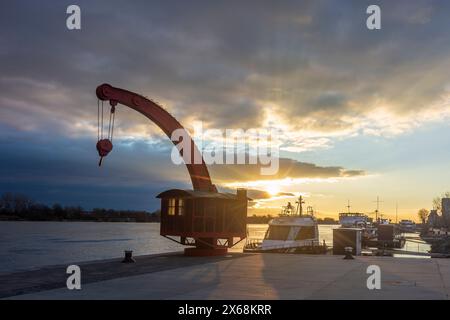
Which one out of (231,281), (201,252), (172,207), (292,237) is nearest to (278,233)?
(292,237)

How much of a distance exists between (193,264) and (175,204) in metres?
5.88

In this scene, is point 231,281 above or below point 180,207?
below

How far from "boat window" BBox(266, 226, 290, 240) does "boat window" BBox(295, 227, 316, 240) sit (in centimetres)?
119

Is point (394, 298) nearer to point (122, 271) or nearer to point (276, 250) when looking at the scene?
point (122, 271)

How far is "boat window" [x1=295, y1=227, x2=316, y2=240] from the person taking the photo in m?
48.3

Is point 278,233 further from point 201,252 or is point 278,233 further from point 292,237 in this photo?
point 201,252

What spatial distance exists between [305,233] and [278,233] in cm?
267

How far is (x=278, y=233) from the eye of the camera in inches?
→ 1916

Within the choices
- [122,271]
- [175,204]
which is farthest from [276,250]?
[122,271]

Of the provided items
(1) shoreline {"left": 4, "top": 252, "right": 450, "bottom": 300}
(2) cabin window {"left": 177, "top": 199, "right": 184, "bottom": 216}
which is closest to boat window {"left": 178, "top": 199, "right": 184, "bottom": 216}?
(2) cabin window {"left": 177, "top": 199, "right": 184, "bottom": 216}

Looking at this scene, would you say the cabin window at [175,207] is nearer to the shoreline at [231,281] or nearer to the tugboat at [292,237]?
the shoreline at [231,281]

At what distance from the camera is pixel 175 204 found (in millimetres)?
29984
